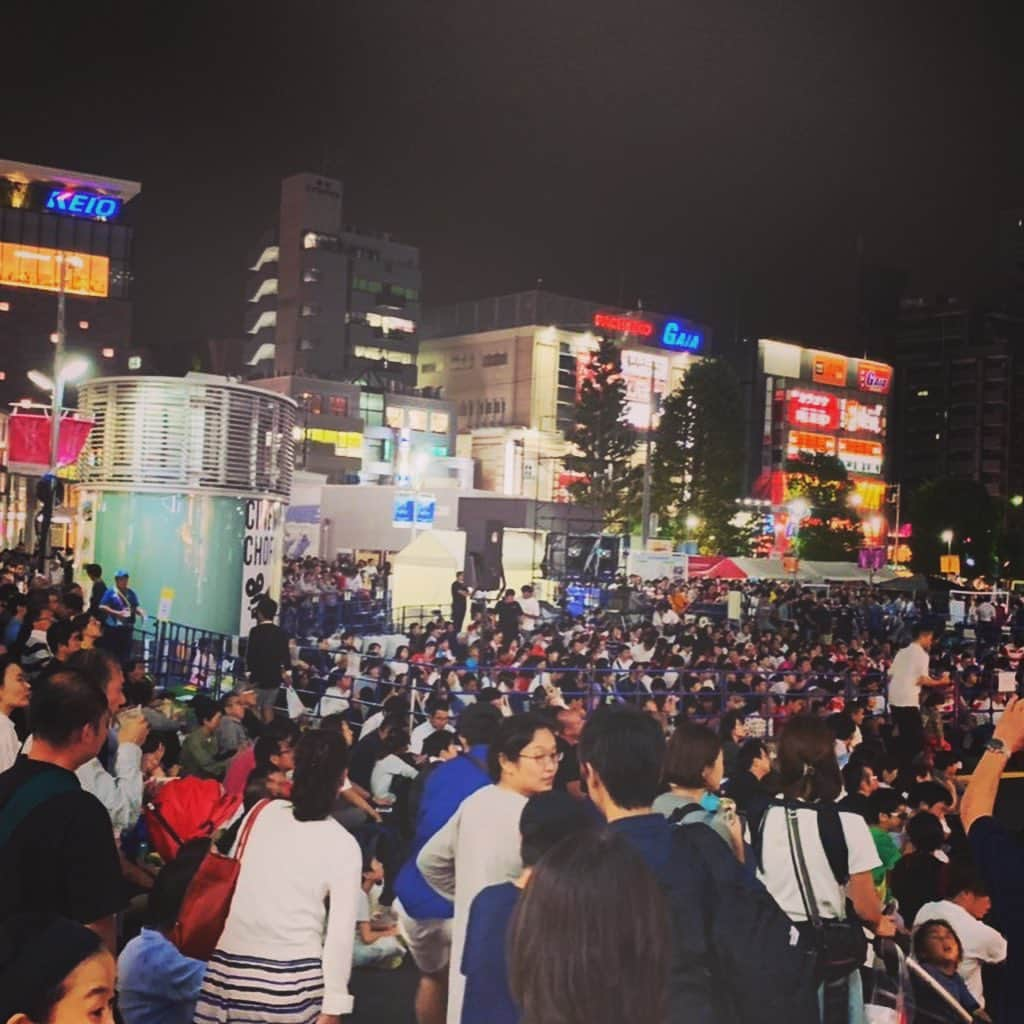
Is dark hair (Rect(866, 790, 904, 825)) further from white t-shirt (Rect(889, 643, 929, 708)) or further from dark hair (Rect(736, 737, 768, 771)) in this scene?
white t-shirt (Rect(889, 643, 929, 708))

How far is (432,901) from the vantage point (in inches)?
191

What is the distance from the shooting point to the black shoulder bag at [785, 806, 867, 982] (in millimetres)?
4129

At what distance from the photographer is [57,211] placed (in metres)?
→ 81.8

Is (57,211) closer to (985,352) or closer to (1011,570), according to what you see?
(1011,570)

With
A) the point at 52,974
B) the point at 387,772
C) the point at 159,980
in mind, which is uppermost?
the point at 52,974

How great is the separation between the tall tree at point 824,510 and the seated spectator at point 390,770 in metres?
64.8

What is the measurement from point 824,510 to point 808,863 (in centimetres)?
7272

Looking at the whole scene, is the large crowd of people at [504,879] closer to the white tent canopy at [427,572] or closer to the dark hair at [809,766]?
the dark hair at [809,766]

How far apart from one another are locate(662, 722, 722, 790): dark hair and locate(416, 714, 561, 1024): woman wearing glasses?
1.57 ft

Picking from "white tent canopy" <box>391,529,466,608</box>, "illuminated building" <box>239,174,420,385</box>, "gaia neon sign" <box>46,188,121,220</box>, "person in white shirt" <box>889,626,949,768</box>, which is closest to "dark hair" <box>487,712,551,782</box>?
"person in white shirt" <box>889,626,949,768</box>

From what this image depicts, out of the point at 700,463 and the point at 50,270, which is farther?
the point at 50,270

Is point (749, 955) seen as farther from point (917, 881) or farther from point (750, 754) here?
point (750, 754)

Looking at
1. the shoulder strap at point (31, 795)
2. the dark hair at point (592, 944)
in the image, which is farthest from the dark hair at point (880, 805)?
the dark hair at point (592, 944)

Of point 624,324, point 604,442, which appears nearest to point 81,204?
point 624,324
